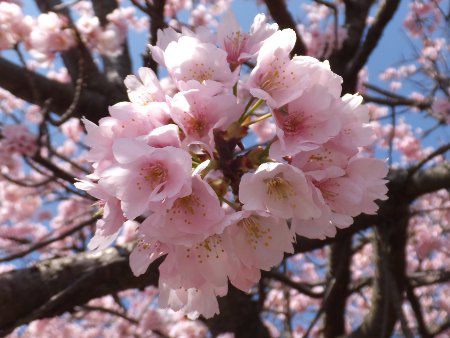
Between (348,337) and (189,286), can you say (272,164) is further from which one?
(348,337)

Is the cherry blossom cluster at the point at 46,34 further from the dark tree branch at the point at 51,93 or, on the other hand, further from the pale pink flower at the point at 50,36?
the dark tree branch at the point at 51,93

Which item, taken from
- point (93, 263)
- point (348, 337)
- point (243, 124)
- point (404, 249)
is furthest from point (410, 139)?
point (243, 124)

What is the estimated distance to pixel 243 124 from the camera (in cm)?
100

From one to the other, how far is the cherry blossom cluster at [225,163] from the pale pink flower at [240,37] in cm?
3

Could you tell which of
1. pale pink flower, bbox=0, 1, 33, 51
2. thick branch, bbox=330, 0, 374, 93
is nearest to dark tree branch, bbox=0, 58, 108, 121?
pale pink flower, bbox=0, 1, 33, 51

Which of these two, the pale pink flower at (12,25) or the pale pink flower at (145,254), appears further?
the pale pink flower at (12,25)

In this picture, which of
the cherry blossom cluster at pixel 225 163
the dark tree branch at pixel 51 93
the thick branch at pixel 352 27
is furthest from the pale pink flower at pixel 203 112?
the thick branch at pixel 352 27

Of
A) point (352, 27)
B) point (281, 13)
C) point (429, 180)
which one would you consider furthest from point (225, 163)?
point (352, 27)

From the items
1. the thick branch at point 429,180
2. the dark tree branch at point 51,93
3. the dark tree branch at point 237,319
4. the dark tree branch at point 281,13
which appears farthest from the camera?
the dark tree branch at point 237,319

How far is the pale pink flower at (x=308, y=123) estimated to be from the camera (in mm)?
842

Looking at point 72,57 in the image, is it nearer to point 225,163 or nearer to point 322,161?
point 225,163

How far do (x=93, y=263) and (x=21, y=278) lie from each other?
31 centimetres

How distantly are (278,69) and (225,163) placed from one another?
0.24 meters

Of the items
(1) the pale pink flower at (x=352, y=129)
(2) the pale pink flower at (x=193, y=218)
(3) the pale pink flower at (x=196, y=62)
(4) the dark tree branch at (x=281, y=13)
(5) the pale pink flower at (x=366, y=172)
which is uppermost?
(3) the pale pink flower at (x=196, y=62)
